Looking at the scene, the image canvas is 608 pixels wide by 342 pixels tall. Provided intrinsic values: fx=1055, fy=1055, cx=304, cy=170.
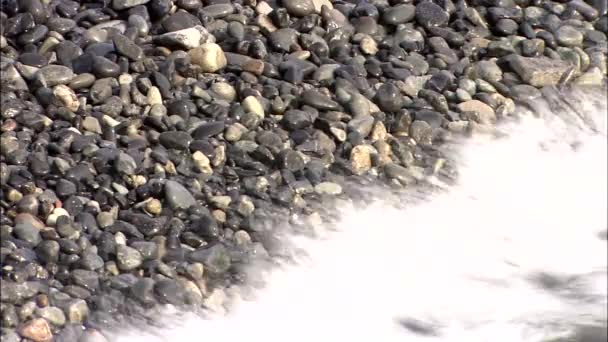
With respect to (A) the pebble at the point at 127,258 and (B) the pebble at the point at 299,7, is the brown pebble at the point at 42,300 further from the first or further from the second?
(B) the pebble at the point at 299,7

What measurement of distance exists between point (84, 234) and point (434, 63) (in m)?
1.73

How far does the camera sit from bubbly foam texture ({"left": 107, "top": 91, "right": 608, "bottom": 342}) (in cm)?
342

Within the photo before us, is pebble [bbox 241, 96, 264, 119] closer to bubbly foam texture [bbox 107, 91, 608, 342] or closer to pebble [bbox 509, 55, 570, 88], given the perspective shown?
bubbly foam texture [bbox 107, 91, 608, 342]

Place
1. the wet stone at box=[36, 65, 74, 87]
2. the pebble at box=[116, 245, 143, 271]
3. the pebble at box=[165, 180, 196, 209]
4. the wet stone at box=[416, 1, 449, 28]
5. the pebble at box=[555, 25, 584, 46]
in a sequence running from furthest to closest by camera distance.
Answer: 1. the pebble at box=[555, 25, 584, 46]
2. the wet stone at box=[416, 1, 449, 28]
3. the wet stone at box=[36, 65, 74, 87]
4. the pebble at box=[165, 180, 196, 209]
5. the pebble at box=[116, 245, 143, 271]

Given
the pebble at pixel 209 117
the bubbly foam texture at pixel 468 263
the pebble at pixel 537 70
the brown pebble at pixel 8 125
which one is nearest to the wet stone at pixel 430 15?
the pebble at pixel 209 117

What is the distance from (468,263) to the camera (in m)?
3.79

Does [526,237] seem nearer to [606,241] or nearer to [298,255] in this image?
[606,241]

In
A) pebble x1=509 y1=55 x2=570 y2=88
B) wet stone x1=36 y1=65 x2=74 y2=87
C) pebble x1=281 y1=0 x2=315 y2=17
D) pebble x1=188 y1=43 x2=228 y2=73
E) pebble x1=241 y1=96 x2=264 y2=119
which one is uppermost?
pebble x1=281 y1=0 x2=315 y2=17

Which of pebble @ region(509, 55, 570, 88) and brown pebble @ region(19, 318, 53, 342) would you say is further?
pebble @ region(509, 55, 570, 88)

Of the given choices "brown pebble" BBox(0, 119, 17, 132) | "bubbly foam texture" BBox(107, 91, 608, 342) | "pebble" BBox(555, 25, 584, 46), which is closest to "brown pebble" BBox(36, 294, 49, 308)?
"bubbly foam texture" BBox(107, 91, 608, 342)

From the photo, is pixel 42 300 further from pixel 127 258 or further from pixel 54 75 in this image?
pixel 54 75

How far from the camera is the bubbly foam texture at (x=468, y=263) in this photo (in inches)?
135

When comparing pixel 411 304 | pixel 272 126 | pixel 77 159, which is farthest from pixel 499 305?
pixel 77 159

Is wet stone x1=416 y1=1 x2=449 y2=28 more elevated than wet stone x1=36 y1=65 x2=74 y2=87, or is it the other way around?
wet stone x1=416 y1=1 x2=449 y2=28
